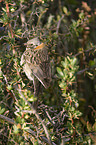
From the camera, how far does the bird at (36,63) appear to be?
1.08 metres

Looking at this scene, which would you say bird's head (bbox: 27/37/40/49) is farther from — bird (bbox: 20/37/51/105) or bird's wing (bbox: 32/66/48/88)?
bird's wing (bbox: 32/66/48/88)

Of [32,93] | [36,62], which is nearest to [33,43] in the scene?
[36,62]

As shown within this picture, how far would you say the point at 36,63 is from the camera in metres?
1.11

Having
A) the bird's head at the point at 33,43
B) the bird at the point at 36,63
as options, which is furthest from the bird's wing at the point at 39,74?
the bird's head at the point at 33,43

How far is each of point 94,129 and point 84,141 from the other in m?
0.13

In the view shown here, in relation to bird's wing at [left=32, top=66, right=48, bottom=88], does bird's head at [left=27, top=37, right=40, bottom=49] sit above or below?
above

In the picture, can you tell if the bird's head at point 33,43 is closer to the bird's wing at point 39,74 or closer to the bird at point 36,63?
the bird at point 36,63

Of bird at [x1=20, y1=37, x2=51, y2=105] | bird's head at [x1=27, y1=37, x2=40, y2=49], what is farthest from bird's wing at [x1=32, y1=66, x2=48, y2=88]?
bird's head at [x1=27, y1=37, x2=40, y2=49]

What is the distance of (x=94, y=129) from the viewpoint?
1295 millimetres

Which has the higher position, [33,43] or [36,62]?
[33,43]

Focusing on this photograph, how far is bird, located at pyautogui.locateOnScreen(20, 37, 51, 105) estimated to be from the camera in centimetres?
108

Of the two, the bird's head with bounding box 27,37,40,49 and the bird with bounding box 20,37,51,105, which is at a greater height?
the bird's head with bounding box 27,37,40,49

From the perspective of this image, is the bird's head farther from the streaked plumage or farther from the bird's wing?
the bird's wing

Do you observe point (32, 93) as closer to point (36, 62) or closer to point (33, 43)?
point (36, 62)
